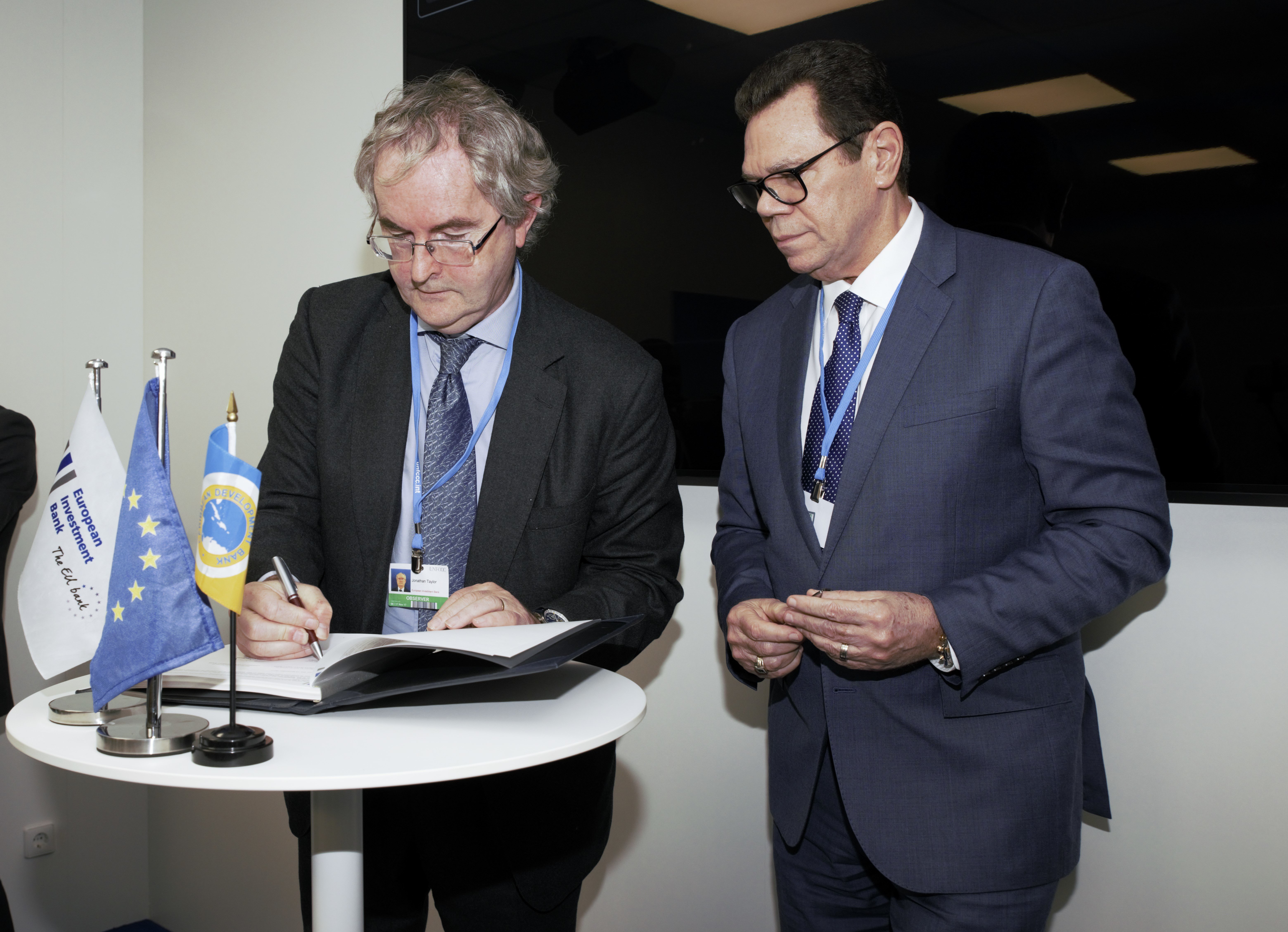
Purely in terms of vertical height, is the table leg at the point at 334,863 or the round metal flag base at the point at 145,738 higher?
the round metal flag base at the point at 145,738

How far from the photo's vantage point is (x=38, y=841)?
329 cm

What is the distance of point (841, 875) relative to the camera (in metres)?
1.73

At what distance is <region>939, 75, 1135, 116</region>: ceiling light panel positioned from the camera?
169 cm

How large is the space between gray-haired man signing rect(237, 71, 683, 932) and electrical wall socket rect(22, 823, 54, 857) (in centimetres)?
205

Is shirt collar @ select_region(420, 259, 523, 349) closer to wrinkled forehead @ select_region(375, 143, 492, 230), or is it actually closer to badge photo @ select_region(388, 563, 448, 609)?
wrinkled forehead @ select_region(375, 143, 492, 230)

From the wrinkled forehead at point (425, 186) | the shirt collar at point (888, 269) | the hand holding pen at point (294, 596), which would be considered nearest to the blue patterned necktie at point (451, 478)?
the wrinkled forehead at point (425, 186)

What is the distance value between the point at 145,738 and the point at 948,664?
1.04m

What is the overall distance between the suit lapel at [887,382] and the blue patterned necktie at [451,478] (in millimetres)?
605

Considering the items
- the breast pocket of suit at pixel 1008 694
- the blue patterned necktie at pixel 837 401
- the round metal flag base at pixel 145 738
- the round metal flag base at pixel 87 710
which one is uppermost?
the blue patterned necktie at pixel 837 401

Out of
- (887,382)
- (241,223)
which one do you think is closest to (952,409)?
(887,382)

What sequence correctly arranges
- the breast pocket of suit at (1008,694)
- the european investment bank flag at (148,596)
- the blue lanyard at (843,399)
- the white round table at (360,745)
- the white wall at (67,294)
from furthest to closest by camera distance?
the white wall at (67,294) → the blue lanyard at (843,399) → the breast pocket of suit at (1008,694) → the european investment bank flag at (148,596) → the white round table at (360,745)

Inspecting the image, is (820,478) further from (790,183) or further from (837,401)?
(790,183)

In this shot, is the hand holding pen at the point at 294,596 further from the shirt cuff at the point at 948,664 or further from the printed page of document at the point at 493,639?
the shirt cuff at the point at 948,664

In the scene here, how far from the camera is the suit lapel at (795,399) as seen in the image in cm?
164
